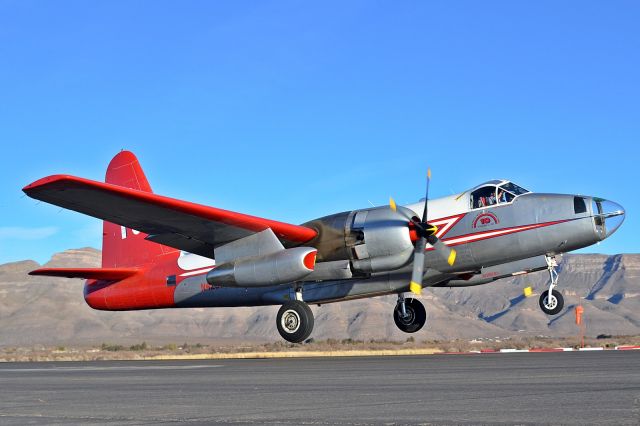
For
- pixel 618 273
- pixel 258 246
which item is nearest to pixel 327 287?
pixel 258 246

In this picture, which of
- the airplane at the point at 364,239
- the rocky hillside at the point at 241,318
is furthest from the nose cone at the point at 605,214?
the rocky hillside at the point at 241,318

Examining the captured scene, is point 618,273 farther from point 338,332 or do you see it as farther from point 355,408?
point 355,408

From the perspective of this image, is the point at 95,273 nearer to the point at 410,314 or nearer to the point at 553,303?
the point at 410,314

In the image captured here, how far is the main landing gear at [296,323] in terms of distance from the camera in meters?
23.8

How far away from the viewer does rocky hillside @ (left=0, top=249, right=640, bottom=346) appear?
369ft

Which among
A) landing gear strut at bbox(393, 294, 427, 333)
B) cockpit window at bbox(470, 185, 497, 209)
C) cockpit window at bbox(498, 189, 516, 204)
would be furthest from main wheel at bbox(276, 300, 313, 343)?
cockpit window at bbox(498, 189, 516, 204)

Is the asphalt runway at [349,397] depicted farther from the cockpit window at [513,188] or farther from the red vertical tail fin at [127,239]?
the red vertical tail fin at [127,239]

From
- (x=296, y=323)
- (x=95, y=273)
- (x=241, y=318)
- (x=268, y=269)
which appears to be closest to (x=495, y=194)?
(x=296, y=323)

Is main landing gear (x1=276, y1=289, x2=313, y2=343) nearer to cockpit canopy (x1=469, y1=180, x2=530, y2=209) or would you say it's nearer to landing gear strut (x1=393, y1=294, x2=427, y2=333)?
landing gear strut (x1=393, y1=294, x2=427, y2=333)

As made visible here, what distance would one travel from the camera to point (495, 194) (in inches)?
984

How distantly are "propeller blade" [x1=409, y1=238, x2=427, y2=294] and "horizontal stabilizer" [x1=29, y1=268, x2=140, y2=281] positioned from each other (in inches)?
440

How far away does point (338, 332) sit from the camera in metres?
124

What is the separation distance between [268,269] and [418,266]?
420 centimetres

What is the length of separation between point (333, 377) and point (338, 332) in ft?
365
